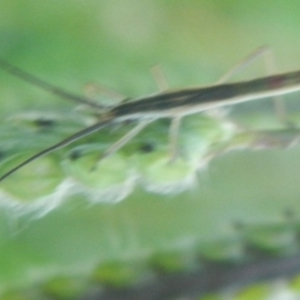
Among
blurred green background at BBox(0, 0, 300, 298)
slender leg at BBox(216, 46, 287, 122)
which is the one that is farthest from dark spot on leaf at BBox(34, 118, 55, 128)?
slender leg at BBox(216, 46, 287, 122)

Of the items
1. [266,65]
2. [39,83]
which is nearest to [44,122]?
[39,83]

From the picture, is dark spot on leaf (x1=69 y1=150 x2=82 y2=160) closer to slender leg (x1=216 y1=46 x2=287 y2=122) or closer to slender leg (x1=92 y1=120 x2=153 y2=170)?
slender leg (x1=92 y1=120 x2=153 y2=170)

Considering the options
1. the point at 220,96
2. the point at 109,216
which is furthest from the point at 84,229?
the point at 220,96

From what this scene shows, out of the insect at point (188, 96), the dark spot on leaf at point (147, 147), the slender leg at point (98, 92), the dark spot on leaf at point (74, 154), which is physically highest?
the slender leg at point (98, 92)

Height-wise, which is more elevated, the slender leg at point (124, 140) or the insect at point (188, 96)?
the insect at point (188, 96)

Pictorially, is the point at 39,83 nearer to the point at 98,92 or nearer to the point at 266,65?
the point at 98,92

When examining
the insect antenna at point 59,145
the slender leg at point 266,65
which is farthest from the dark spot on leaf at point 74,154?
the slender leg at point 266,65

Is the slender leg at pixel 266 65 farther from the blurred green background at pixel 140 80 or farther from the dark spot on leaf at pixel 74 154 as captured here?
the dark spot on leaf at pixel 74 154
